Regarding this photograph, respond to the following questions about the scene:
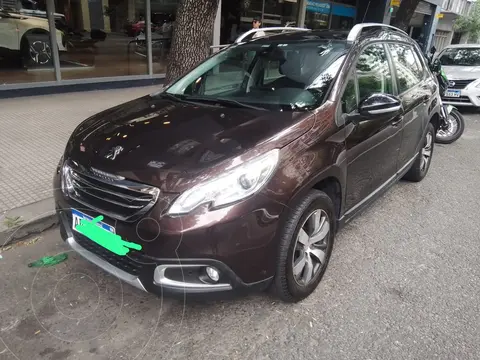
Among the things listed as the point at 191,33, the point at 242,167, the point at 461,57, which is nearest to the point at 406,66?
the point at 191,33

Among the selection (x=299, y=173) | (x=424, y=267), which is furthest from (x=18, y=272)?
(x=424, y=267)

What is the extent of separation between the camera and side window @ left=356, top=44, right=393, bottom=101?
3.10 metres

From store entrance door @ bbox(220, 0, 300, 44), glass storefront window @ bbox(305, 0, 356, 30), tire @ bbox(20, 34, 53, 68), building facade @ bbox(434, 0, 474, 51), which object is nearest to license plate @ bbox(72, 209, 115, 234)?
tire @ bbox(20, 34, 53, 68)

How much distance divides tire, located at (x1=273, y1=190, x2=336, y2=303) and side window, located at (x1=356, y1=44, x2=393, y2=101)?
1.02m

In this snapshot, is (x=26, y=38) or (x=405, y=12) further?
(x=405, y=12)

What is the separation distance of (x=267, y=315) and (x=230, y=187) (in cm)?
95

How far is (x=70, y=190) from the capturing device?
249 centimetres

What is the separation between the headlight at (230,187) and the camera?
6.73ft

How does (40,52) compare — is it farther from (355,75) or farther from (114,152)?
(355,75)

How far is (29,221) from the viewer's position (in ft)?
11.0

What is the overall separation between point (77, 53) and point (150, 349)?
8.26 metres

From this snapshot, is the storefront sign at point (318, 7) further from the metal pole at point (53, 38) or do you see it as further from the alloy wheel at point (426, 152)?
the alloy wheel at point (426, 152)

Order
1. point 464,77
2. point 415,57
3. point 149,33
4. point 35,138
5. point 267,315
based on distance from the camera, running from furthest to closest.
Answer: point 149,33
point 464,77
point 35,138
point 415,57
point 267,315

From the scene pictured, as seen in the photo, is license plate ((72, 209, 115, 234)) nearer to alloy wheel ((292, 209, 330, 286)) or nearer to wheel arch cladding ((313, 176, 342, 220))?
alloy wheel ((292, 209, 330, 286))
